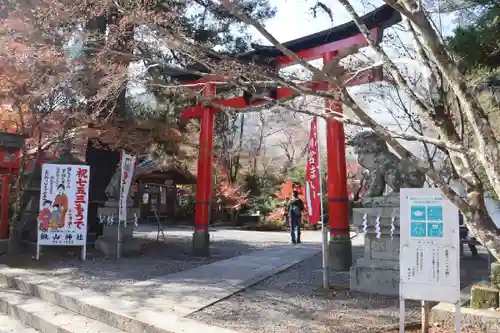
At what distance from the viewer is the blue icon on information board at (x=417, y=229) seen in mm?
4504

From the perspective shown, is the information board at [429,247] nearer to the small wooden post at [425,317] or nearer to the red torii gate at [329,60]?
the small wooden post at [425,317]

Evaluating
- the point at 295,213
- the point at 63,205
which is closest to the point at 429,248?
the point at 63,205

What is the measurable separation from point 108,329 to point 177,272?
3.07 metres

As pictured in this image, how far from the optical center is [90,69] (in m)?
9.26

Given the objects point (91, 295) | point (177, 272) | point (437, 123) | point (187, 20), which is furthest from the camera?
point (187, 20)

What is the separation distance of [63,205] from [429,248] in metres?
7.73

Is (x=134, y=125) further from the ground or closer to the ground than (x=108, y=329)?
further from the ground

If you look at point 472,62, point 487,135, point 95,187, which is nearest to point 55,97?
point 95,187

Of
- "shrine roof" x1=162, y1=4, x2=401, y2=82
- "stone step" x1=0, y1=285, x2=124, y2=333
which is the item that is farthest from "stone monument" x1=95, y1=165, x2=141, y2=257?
"stone step" x1=0, y1=285, x2=124, y2=333

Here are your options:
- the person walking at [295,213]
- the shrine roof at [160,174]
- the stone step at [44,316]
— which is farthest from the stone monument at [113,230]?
the shrine roof at [160,174]

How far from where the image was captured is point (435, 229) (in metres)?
4.45

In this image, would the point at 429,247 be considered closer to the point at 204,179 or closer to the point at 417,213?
the point at 417,213

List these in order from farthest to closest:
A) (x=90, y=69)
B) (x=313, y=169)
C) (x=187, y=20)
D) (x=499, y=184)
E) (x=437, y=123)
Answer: (x=187, y=20) < (x=90, y=69) < (x=313, y=169) < (x=437, y=123) < (x=499, y=184)

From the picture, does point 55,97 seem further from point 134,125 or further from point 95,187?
point 95,187
